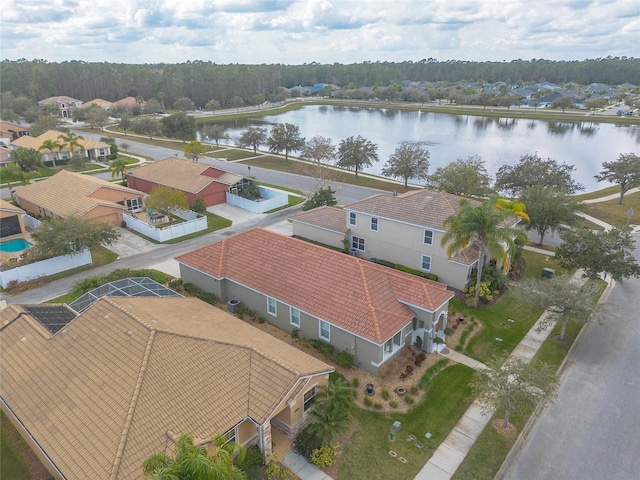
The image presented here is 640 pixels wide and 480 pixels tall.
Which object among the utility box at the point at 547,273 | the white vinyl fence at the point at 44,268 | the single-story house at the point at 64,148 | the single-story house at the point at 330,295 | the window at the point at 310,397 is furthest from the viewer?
the single-story house at the point at 64,148

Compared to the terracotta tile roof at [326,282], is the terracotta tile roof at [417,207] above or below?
above

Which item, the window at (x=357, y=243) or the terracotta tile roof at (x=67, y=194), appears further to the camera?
the terracotta tile roof at (x=67, y=194)

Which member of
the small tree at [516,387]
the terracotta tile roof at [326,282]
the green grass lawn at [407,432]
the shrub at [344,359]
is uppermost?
the terracotta tile roof at [326,282]

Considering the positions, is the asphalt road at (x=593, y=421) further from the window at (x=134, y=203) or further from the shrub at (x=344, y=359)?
the window at (x=134, y=203)

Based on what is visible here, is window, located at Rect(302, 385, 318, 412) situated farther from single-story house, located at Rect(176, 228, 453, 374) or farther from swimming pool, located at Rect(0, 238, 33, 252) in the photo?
swimming pool, located at Rect(0, 238, 33, 252)

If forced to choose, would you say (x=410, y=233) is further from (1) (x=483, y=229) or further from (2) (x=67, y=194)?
(2) (x=67, y=194)

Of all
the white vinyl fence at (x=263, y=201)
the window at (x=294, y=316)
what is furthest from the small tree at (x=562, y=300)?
the white vinyl fence at (x=263, y=201)

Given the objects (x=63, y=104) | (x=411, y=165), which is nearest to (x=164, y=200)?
(x=411, y=165)
